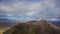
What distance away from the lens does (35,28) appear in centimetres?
386

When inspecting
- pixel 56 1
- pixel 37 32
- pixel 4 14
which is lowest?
pixel 37 32

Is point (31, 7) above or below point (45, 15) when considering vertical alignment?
above

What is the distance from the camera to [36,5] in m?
3.98

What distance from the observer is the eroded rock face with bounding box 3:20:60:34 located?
383 centimetres

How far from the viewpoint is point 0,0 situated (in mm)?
3957

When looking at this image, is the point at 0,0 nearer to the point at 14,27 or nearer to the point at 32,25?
the point at 14,27

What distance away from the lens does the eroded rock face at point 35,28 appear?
12.6ft

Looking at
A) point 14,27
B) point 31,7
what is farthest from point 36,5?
point 14,27

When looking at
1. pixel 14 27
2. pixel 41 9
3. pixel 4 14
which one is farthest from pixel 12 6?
pixel 41 9

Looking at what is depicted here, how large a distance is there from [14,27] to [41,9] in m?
0.95

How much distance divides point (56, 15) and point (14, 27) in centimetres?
128

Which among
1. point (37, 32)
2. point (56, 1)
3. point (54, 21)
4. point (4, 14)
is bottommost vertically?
point (37, 32)

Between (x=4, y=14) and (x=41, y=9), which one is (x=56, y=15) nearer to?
(x=41, y=9)

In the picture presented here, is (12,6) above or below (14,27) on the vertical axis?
above
